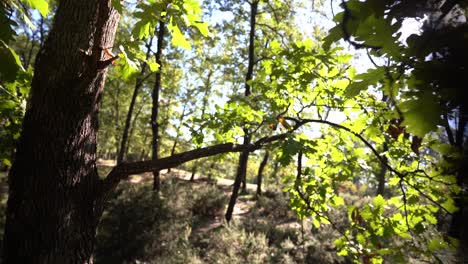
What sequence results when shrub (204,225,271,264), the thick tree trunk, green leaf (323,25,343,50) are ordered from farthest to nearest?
shrub (204,225,271,264)
the thick tree trunk
green leaf (323,25,343,50)

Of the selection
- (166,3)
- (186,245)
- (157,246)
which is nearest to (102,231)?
(157,246)

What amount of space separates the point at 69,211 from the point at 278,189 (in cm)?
1712

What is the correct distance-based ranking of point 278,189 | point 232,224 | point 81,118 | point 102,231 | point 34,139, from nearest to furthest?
1. point 34,139
2. point 81,118
3. point 102,231
4. point 232,224
5. point 278,189

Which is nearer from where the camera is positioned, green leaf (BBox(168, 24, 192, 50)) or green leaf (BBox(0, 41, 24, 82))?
green leaf (BBox(0, 41, 24, 82))

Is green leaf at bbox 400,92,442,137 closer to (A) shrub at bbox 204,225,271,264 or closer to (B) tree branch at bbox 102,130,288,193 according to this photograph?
(B) tree branch at bbox 102,130,288,193

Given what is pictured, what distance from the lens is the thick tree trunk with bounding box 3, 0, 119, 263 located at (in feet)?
7.32

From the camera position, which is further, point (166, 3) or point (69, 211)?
point (69, 211)

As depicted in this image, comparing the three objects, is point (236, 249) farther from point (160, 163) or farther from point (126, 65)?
point (126, 65)

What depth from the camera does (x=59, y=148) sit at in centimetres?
234

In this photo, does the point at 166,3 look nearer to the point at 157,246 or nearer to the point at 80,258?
the point at 80,258

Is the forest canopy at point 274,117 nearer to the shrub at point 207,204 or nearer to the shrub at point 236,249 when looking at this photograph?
the shrub at point 236,249

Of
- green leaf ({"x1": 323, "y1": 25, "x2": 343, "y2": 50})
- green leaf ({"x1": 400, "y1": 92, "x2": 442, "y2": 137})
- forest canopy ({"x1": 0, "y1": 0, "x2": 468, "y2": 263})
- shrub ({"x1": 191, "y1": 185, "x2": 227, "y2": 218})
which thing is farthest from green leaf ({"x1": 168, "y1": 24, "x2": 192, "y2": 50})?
shrub ({"x1": 191, "y1": 185, "x2": 227, "y2": 218})

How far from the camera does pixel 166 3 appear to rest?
78.6 inches

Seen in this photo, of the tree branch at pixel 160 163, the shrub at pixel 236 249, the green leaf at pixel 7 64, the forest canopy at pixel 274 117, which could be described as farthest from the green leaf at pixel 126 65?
the shrub at pixel 236 249
